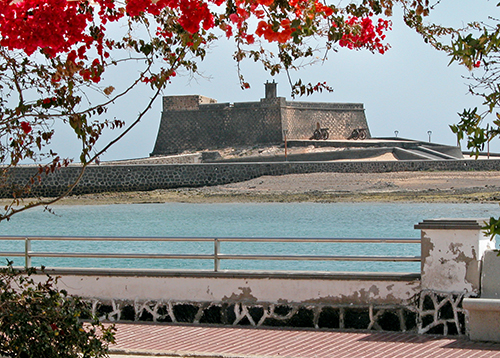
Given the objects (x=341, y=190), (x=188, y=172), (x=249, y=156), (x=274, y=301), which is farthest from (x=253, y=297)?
(x=249, y=156)

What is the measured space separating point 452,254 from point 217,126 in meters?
53.5

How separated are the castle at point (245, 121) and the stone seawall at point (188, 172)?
1897 centimetres

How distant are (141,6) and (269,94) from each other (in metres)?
55.6

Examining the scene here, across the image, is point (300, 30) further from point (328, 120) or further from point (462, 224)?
point (328, 120)

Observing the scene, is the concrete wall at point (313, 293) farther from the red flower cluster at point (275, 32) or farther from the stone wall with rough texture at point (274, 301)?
the red flower cluster at point (275, 32)

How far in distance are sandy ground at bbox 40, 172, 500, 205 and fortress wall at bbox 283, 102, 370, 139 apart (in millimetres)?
22021

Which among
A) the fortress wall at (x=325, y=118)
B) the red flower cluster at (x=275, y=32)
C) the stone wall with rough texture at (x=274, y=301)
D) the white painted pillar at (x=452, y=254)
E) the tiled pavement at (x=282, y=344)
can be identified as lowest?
the tiled pavement at (x=282, y=344)

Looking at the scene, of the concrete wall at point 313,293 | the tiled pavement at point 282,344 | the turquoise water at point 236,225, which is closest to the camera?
the tiled pavement at point 282,344

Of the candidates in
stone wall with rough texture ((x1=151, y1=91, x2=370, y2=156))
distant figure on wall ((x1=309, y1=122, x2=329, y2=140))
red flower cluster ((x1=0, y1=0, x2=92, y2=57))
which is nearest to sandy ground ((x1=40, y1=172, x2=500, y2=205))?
distant figure on wall ((x1=309, y1=122, x2=329, y2=140))

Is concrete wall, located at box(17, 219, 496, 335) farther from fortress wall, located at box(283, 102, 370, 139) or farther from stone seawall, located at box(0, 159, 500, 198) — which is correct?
fortress wall, located at box(283, 102, 370, 139)

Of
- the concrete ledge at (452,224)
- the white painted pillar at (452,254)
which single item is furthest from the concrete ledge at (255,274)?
the concrete ledge at (452,224)

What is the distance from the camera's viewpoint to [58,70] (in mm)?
4598

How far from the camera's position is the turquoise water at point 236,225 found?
71.2 ft

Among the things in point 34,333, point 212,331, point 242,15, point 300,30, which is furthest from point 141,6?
point 212,331
